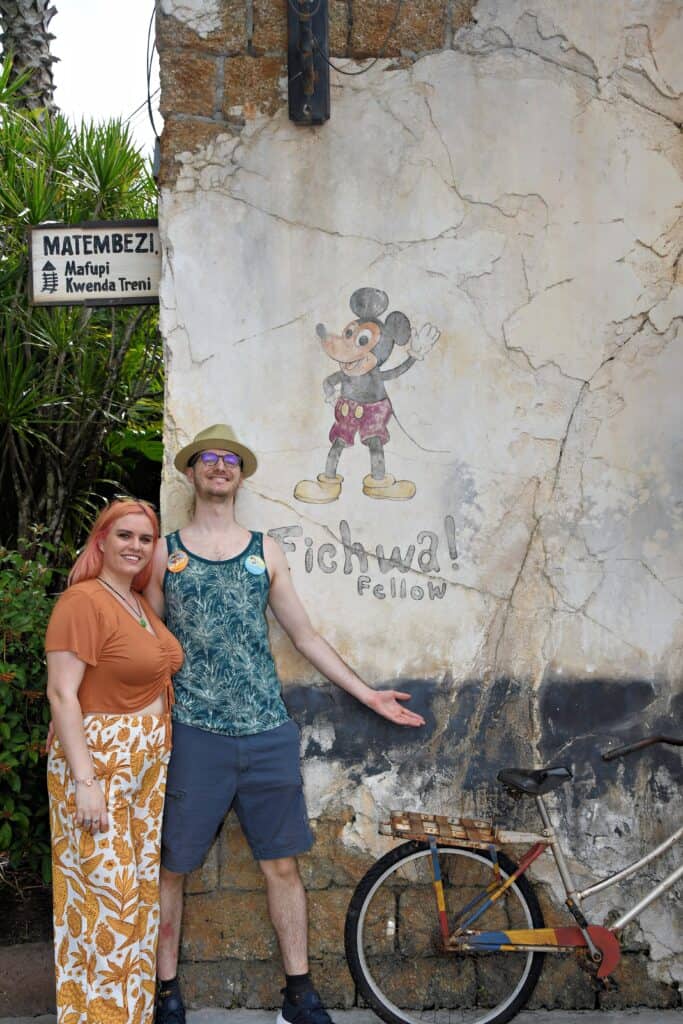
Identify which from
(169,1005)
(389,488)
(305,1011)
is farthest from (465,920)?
(389,488)

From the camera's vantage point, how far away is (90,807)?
3314mm

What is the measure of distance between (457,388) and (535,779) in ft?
4.77

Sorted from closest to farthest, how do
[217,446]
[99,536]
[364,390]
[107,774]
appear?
[107,774] < [99,536] < [217,446] < [364,390]

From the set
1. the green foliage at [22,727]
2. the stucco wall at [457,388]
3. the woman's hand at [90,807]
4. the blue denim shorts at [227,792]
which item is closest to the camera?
the woman's hand at [90,807]

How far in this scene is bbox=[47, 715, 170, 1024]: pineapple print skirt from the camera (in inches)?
134

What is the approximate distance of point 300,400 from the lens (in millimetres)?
4027

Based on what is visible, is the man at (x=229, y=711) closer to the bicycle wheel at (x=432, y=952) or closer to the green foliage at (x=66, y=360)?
the bicycle wheel at (x=432, y=952)

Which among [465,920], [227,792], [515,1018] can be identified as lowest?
[515,1018]

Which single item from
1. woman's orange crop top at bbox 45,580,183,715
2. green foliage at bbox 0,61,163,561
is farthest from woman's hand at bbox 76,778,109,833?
green foliage at bbox 0,61,163,561

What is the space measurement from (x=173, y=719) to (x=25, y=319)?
11.1 ft

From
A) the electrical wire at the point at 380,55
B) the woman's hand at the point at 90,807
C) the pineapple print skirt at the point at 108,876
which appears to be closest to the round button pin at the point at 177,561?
the pineapple print skirt at the point at 108,876

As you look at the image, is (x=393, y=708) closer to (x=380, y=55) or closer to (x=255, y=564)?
(x=255, y=564)

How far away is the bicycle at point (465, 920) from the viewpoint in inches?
146

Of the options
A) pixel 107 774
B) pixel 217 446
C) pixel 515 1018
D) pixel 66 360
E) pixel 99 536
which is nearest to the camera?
pixel 107 774
